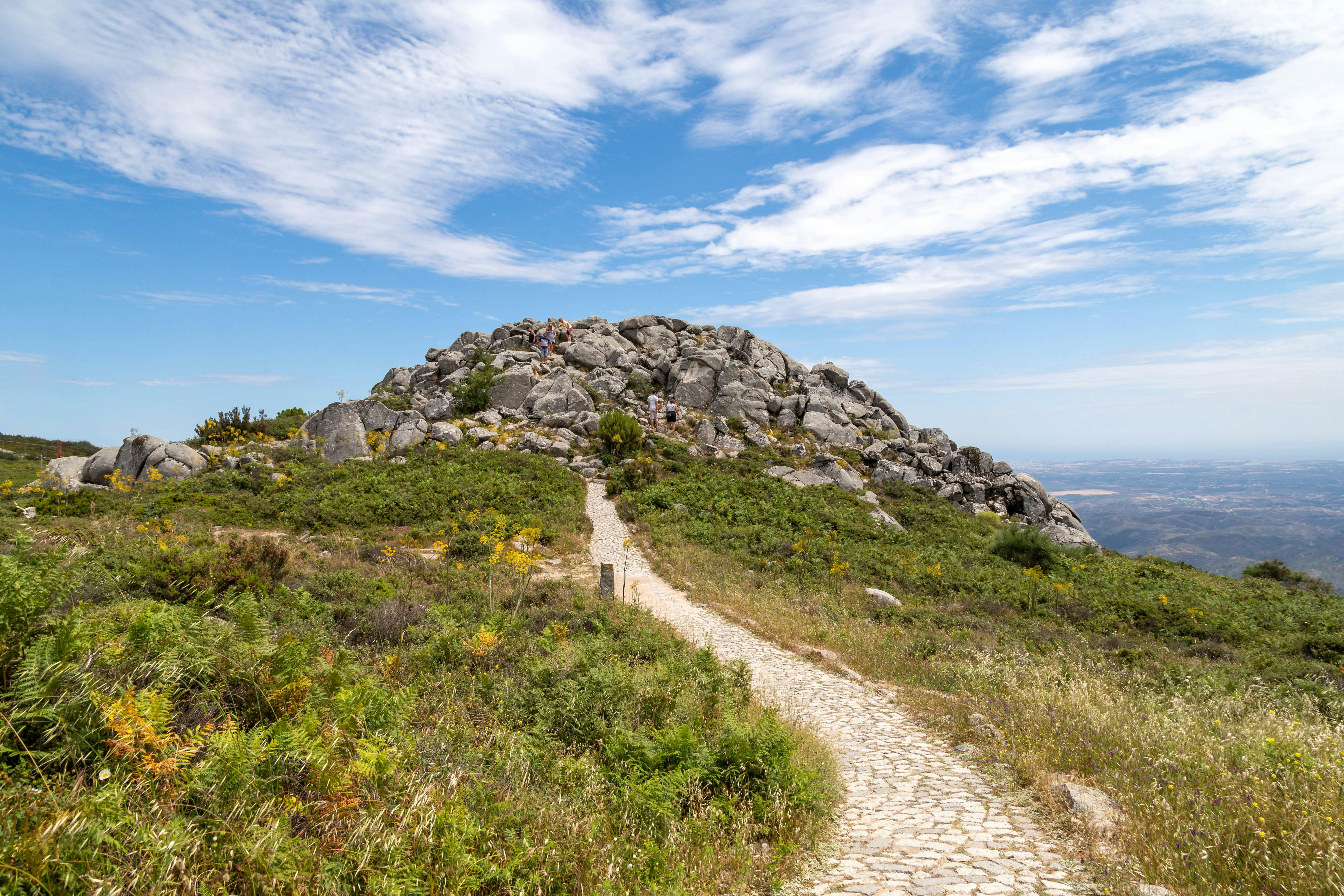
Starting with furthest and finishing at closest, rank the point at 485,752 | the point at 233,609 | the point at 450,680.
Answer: the point at 450,680 < the point at 233,609 < the point at 485,752

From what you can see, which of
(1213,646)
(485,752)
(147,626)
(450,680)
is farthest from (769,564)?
(147,626)

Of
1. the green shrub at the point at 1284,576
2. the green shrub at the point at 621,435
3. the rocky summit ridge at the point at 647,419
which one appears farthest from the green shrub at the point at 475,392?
the green shrub at the point at 1284,576

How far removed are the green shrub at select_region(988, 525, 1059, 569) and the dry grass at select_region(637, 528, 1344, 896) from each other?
11.7 meters

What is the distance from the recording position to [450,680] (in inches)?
266

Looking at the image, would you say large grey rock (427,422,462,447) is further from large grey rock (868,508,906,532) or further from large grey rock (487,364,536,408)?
large grey rock (868,508,906,532)

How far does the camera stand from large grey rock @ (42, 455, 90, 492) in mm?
20562

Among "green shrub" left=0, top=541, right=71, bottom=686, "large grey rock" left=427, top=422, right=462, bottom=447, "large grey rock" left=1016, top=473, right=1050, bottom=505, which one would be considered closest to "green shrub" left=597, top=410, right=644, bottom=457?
"large grey rock" left=427, top=422, right=462, bottom=447

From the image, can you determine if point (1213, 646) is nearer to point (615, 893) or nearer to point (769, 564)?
point (769, 564)

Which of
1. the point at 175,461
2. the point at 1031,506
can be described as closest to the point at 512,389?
the point at 175,461

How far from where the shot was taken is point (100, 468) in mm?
24234

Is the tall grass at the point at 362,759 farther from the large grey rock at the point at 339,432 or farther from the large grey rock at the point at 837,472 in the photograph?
the large grey rock at the point at 837,472

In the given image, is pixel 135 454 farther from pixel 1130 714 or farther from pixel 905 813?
pixel 1130 714

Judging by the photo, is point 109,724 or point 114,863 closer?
point 114,863

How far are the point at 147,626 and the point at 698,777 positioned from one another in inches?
163
